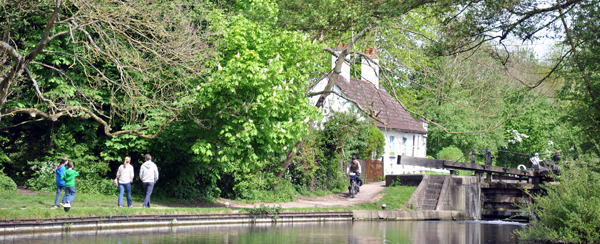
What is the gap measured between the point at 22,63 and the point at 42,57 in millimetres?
4734

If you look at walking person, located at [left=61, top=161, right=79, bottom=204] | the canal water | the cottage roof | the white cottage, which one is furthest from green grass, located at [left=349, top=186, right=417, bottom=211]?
walking person, located at [left=61, top=161, right=79, bottom=204]

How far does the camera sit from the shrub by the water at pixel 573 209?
1346 cm

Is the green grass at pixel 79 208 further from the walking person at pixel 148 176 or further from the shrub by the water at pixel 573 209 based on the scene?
the shrub by the water at pixel 573 209

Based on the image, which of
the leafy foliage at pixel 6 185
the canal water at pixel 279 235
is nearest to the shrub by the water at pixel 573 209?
the canal water at pixel 279 235

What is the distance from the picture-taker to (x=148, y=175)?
63.2 ft

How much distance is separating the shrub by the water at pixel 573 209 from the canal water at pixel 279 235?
7.00 ft

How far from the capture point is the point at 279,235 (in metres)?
15.9

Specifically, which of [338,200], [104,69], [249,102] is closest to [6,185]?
[104,69]

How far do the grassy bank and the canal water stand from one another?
672mm

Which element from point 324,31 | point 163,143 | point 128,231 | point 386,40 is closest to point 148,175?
point 163,143

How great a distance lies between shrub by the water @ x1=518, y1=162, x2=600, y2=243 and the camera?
13461 millimetres

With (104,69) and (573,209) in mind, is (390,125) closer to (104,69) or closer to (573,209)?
(104,69)

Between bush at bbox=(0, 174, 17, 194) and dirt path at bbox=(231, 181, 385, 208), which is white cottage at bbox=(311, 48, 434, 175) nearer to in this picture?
dirt path at bbox=(231, 181, 385, 208)

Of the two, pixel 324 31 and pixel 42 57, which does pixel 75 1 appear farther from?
pixel 324 31
